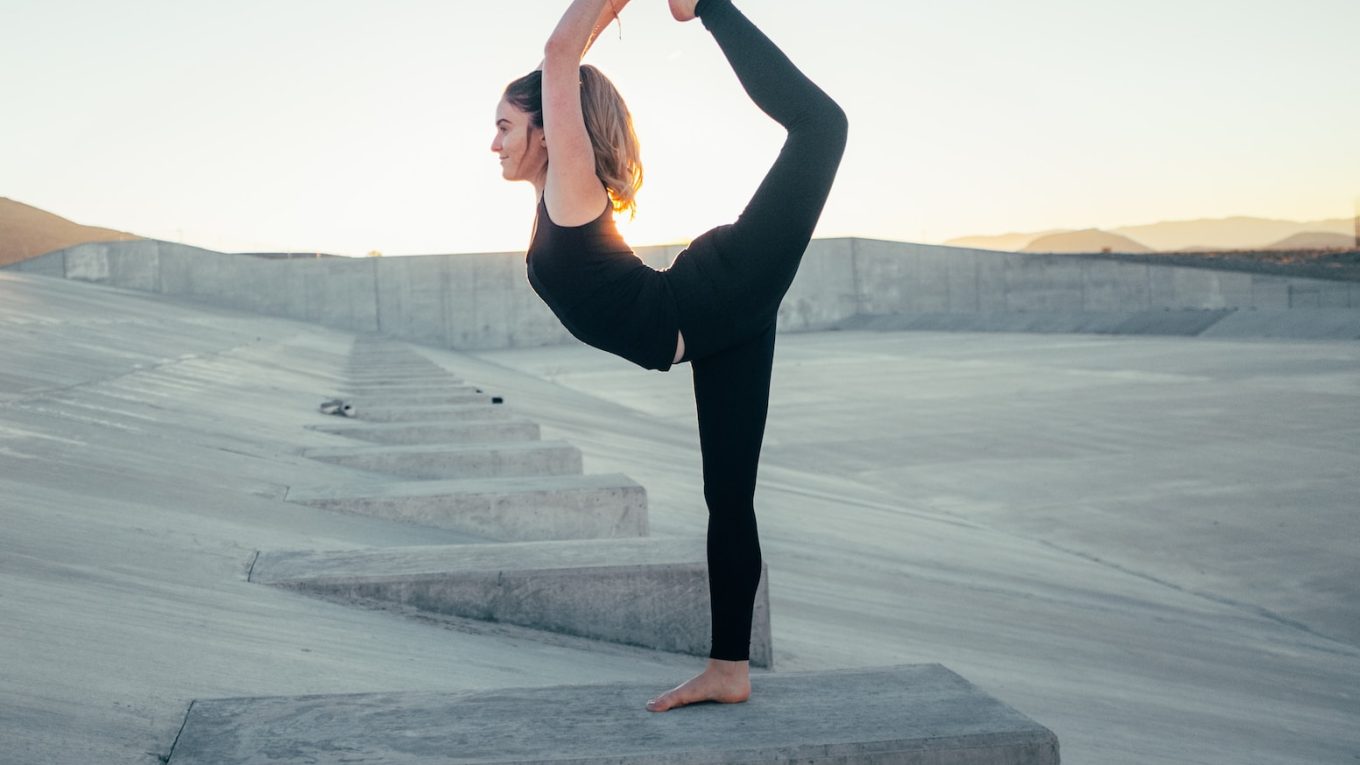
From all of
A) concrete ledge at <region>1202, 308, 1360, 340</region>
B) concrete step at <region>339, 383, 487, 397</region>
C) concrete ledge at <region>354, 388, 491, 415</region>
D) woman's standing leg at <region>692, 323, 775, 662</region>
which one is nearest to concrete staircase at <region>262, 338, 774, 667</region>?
concrete ledge at <region>354, 388, 491, 415</region>

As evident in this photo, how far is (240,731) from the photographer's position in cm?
211

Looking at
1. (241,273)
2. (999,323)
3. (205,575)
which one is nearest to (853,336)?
(999,323)

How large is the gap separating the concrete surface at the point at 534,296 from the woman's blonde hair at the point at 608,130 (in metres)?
29.8

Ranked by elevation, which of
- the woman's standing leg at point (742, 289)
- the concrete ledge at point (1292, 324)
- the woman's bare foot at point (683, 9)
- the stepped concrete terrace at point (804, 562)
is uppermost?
the woman's bare foot at point (683, 9)

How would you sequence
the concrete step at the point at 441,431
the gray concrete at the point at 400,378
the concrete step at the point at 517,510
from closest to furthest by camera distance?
the concrete step at the point at 517,510, the concrete step at the point at 441,431, the gray concrete at the point at 400,378

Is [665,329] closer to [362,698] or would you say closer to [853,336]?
[362,698]

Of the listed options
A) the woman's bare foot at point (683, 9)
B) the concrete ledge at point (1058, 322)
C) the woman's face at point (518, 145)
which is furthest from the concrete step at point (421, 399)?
the concrete ledge at point (1058, 322)

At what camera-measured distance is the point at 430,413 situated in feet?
27.6

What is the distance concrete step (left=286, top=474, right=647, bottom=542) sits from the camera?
4750 mm

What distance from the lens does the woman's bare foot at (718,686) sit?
2387mm

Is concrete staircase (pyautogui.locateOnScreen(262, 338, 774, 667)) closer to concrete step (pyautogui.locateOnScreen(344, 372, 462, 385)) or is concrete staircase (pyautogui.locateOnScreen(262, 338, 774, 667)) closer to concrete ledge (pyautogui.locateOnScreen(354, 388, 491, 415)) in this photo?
concrete ledge (pyautogui.locateOnScreen(354, 388, 491, 415))

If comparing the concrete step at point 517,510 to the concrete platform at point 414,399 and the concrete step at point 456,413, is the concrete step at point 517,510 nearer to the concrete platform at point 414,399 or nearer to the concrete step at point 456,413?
the concrete step at point 456,413

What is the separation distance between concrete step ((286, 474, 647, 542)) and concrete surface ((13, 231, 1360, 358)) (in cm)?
2768

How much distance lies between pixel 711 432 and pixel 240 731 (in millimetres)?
982
